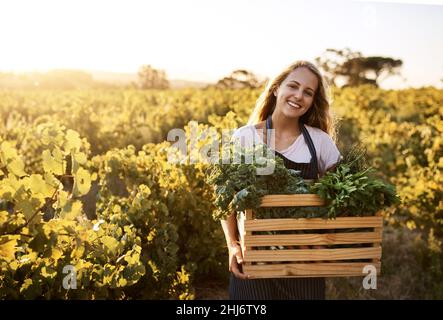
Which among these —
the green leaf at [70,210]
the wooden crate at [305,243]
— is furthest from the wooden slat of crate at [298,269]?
the green leaf at [70,210]

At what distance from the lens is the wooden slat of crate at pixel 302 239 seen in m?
1.78

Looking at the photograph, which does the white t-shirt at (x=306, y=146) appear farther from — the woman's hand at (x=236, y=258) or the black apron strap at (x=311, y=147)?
the woman's hand at (x=236, y=258)

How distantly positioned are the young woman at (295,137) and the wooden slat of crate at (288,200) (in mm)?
291

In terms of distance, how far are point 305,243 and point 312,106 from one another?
2.64 ft

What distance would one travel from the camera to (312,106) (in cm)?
239

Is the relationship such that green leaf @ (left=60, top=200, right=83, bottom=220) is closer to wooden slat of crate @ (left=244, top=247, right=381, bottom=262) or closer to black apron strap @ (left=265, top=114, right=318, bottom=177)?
wooden slat of crate @ (left=244, top=247, right=381, bottom=262)

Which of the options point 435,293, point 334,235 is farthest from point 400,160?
point 334,235

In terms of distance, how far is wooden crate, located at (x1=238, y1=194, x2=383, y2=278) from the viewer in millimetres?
1780

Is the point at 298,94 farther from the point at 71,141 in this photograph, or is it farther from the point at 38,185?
the point at 38,185

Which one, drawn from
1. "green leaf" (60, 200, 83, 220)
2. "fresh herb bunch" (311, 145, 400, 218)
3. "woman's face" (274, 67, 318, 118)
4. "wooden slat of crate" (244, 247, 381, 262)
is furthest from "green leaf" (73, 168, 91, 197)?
"woman's face" (274, 67, 318, 118)

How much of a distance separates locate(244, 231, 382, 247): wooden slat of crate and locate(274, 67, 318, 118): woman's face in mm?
621

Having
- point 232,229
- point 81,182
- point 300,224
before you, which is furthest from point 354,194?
point 81,182

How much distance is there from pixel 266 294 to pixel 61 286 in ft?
2.60

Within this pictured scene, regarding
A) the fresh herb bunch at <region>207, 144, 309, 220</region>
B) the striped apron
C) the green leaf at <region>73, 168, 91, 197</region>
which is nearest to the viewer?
the green leaf at <region>73, 168, 91, 197</region>
